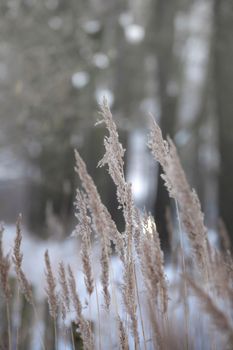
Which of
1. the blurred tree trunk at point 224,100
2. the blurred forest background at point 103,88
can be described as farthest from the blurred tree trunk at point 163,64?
the blurred tree trunk at point 224,100

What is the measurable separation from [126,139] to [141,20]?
183cm

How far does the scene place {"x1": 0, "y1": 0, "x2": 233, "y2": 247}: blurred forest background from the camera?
5840 mm

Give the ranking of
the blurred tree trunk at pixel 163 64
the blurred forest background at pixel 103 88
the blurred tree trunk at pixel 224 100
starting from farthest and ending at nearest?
the blurred tree trunk at pixel 163 64
the blurred tree trunk at pixel 224 100
the blurred forest background at pixel 103 88

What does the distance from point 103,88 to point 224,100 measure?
6.93 feet

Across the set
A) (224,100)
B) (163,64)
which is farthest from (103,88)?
(224,100)

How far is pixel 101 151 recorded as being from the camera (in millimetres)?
7938

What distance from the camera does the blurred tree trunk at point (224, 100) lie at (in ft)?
19.8

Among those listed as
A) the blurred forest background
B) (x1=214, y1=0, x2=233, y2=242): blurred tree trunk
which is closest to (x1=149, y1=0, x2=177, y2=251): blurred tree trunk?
the blurred forest background

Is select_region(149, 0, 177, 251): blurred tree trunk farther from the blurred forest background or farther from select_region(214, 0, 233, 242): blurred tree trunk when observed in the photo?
select_region(214, 0, 233, 242): blurred tree trunk

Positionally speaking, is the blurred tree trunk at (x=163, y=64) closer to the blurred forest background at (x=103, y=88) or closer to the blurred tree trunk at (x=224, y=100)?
the blurred forest background at (x=103, y=88)

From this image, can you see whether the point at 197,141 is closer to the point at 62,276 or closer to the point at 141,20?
the point at 141,20

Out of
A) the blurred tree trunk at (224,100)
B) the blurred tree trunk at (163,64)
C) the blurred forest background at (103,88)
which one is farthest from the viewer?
the blurred tree trunk at (163,64)

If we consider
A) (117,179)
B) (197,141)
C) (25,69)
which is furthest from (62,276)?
(197,141)

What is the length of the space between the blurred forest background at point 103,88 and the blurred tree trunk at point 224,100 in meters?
0.01
